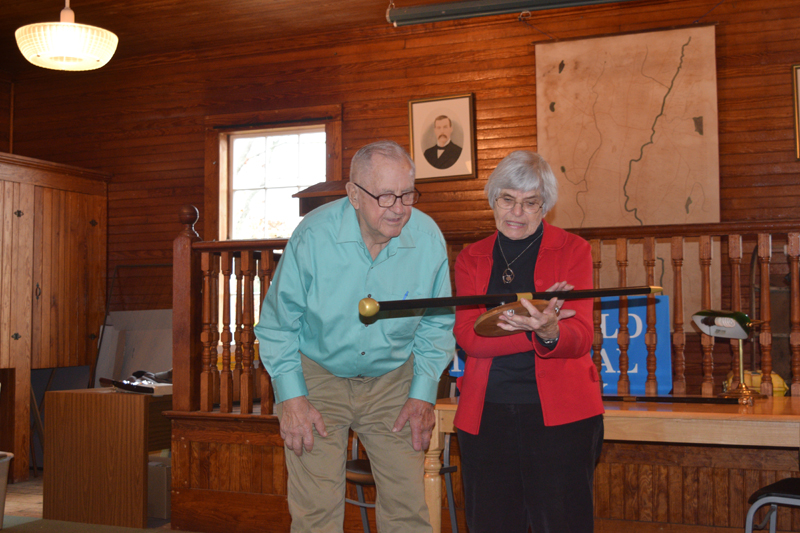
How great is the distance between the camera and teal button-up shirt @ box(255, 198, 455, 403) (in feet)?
6.40

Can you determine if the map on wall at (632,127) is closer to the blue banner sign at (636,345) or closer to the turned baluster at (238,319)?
the blue banner sign at (636,345)

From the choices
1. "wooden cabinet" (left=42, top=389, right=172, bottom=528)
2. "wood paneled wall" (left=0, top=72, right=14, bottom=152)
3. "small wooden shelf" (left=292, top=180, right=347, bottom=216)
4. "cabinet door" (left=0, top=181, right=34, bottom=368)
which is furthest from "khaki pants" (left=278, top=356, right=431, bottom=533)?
"wood paneled wall" (left=0, top=72, right=14, bottom=152)

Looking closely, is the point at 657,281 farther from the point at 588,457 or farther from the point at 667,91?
the point at 588,457

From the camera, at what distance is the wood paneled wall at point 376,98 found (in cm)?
509

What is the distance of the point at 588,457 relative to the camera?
1964 mm

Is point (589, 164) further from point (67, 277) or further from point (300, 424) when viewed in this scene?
point (67, 277)

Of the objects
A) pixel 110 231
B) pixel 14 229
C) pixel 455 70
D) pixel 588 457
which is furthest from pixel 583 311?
pixel 110 231

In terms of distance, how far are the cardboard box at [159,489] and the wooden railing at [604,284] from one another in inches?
17.5

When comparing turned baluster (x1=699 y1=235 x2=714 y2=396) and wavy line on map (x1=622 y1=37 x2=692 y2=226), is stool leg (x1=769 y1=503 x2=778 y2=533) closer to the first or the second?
turned baluster (x1=699 y1=235 x2=714 y2=396)

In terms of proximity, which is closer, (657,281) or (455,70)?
(657,281)

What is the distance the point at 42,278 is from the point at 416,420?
5.05 m

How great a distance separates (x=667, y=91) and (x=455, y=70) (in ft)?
5.52

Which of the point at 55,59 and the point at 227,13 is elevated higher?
the point at 227,13

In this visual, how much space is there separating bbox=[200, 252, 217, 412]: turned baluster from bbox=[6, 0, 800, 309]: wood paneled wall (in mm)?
2297
